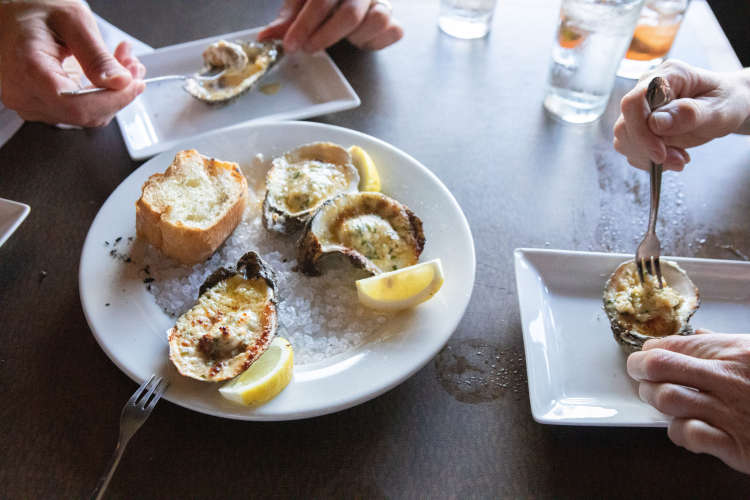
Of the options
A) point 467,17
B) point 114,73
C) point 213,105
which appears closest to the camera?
point 114,73

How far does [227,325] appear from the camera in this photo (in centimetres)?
88

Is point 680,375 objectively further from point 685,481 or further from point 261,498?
point 261,498

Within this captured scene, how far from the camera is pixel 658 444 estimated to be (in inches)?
33.8

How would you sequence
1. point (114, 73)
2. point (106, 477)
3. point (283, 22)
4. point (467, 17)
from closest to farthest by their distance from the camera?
1. point (106, 477)
2. point (114, 73)
3. point (283, 22)
4. point (467, 17)

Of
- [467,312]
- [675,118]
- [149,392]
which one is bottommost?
[467,312]

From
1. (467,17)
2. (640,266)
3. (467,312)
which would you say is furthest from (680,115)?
(467,17)

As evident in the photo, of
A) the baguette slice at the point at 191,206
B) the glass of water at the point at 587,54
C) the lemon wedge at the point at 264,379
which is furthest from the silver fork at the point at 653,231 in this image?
the baguette slice at the point at 191,206

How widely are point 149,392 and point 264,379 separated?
6.8 inches

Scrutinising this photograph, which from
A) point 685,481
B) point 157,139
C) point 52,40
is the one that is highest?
point 52,40

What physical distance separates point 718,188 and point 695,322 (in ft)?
1.58

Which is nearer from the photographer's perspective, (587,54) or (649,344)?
(649,344)

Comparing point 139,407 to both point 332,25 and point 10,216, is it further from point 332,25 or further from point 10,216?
point 332,25

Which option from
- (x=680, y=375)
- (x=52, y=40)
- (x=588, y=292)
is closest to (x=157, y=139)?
(x=52, y=40)

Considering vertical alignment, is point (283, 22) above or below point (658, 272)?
above
